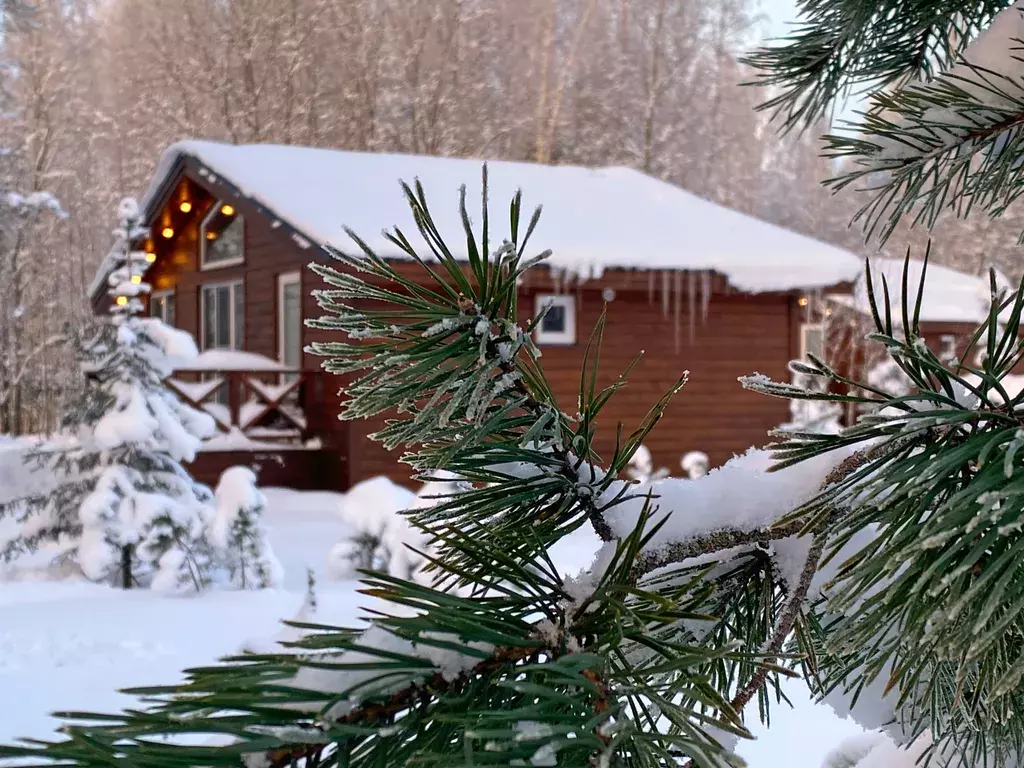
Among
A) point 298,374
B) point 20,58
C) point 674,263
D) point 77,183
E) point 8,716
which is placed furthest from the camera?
point 77,183

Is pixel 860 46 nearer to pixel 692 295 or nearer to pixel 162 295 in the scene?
pixel 692 295

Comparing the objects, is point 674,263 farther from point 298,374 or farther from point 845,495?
point 845,495

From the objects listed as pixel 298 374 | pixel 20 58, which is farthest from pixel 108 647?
pixel 20 58

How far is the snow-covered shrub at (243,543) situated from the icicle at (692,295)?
7.10m

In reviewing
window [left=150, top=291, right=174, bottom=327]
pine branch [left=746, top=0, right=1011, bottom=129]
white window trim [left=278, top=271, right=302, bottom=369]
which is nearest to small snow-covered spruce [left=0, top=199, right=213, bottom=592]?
white window trim [left=278, top=271, right=302, bottom=369]

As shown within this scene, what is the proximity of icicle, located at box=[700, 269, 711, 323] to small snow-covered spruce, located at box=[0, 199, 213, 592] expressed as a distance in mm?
7054

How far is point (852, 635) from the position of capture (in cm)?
53

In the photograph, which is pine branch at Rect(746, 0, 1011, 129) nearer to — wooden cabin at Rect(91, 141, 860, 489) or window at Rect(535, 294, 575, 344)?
wooden cabin at Rect(91, 141, 860, 489)

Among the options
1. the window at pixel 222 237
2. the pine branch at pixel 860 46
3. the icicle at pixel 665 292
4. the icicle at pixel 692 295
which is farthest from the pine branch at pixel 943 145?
the window at pixel 222 237

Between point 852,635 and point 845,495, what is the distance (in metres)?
0.08

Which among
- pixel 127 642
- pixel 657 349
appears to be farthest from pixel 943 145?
pixel 657 349

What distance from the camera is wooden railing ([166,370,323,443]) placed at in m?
12.0

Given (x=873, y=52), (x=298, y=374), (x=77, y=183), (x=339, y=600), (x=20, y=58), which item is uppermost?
(x=20, y=58)

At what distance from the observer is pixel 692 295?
1255 cm
